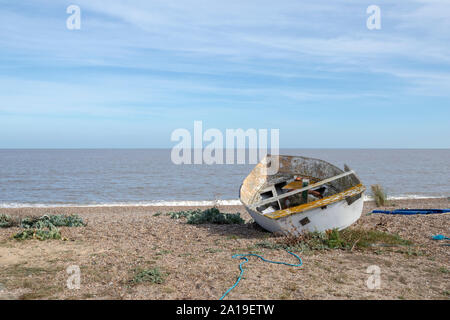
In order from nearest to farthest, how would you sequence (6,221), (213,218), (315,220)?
(315,220)
(6,221)
(213,218)

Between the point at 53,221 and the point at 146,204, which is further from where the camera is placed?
the point at 146,204

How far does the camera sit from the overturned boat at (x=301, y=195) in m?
8.55

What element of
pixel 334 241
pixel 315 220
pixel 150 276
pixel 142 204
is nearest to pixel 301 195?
pixel 315 220

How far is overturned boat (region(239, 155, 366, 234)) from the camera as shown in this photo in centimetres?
855

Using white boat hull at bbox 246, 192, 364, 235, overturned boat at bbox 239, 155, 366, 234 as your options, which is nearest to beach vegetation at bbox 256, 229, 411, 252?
white boat hull at bbox 246, 192, 364, 235

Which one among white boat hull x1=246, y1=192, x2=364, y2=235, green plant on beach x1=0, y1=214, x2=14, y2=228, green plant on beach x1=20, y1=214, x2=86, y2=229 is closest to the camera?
white boat hull x1=246, y1=192, x2=364, y2=235

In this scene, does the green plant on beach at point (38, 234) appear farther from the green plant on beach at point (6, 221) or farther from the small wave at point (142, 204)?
the small wave at point (142, 204)

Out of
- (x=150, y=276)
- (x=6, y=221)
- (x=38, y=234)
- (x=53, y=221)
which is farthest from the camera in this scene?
(x=6, y=221)

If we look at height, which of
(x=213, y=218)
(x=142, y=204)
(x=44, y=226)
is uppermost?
(x=44, y=226)

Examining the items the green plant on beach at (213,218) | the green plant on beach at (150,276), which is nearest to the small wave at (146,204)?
the green plant on beach at (213,218)

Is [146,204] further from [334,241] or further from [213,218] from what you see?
[334,241]

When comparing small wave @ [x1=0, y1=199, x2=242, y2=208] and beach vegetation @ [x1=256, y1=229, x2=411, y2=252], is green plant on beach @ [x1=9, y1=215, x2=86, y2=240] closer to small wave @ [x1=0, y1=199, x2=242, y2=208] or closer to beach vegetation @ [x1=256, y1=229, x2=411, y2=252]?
beach vegetation @ [x1=256, y1=229, x2=411, y2=252]

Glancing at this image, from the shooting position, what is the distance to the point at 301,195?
1058 centimetres
